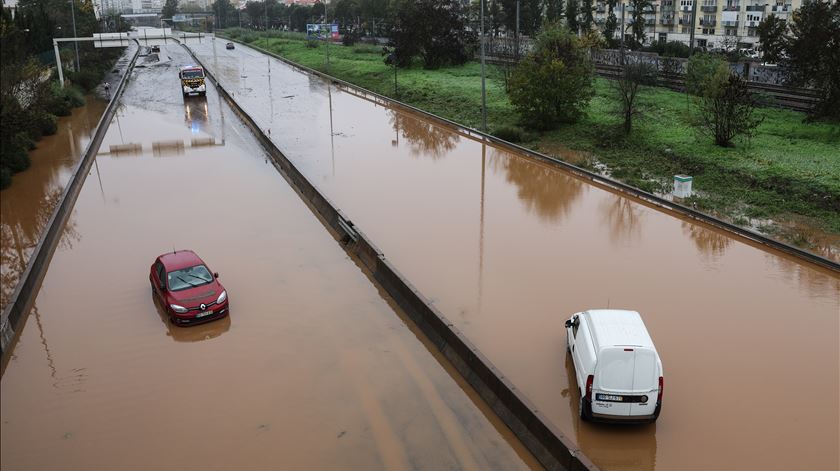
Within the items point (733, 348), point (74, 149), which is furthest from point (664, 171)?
point (74, 149)

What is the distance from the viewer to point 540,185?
24.5m

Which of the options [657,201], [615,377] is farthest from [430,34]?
[615,377]

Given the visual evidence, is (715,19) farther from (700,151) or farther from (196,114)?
(196,114)

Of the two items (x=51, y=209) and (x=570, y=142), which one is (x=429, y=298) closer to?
(x=51, y=209)

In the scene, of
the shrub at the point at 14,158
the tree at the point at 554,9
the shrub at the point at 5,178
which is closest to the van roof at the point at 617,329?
the shrub at the point at 5,178

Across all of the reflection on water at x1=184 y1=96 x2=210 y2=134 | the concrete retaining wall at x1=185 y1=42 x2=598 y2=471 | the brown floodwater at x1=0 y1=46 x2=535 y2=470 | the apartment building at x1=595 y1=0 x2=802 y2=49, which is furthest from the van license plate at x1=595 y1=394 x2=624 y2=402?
the apartment building at x1=595 y1=0 x2=802 y2=49

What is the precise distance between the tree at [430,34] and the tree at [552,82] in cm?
2547

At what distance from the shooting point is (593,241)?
18.7 m

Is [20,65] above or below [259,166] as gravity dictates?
above

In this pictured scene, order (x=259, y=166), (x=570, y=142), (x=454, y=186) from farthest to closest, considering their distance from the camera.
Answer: (x=570, y=142) → (x=259, y=166) → (x=454, y=186)

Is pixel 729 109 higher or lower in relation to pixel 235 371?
→ higher

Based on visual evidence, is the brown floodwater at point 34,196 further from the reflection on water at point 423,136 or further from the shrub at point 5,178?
the reflection on water at point 423,136

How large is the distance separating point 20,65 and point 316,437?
91.2 ft

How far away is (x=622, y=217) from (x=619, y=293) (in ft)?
20.2
